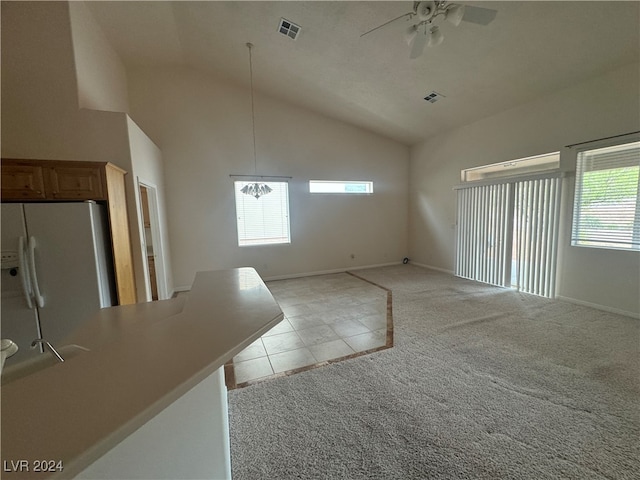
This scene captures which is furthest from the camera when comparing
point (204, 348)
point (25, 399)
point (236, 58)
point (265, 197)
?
point (265, 197)

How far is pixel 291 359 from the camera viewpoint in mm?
2605

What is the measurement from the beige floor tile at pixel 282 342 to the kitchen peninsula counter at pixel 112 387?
6.43 ft

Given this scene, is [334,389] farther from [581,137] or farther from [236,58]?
[236,58]

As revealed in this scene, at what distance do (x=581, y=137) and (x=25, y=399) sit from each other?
5.44 meters

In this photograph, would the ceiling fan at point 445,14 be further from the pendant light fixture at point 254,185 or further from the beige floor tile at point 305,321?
the beige floor tile at point 305,321

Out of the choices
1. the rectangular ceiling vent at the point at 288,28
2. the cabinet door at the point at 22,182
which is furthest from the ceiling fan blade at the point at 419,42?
the cabinet door at the point at 22,182

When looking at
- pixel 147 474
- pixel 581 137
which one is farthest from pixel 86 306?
pixel 581 137

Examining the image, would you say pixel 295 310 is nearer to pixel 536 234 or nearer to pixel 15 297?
pixel 15 297

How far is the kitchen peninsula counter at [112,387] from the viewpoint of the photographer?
17.5 inches

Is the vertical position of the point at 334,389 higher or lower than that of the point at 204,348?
lower

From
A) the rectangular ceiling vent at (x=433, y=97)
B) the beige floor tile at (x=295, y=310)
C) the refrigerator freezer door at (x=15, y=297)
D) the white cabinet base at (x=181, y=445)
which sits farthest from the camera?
the rectangular ceiling vent at (x=433, y=97)

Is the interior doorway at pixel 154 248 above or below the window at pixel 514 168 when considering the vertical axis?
below

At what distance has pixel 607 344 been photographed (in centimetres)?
266

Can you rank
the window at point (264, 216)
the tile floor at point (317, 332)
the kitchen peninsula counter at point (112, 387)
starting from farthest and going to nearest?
the window at point (264, 216), the tile floor at point (317, 332), the kitchen peninsula counter at point (112, 387)
